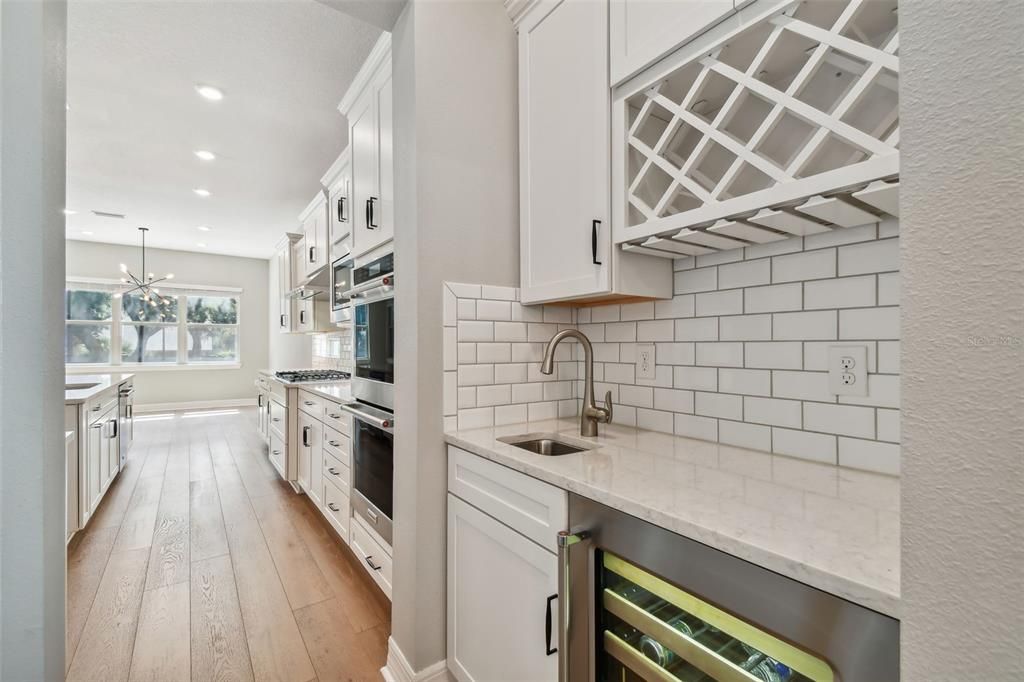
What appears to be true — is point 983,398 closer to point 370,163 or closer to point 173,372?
point 370,163

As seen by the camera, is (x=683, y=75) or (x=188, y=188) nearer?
(x=683, y=75)

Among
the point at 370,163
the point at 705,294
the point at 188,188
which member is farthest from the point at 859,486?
the point at 188,188

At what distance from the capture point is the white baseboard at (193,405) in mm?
7277

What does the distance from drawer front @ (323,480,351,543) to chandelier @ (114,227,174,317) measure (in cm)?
596

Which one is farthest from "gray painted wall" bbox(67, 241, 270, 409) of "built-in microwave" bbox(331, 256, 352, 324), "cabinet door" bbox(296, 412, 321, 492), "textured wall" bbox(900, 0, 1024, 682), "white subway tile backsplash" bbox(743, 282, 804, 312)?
"textured wall" bbox(900, 0, 1024, 682)

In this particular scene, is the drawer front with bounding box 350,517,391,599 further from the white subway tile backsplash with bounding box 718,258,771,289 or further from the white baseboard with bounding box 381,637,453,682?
the white subway tile backsplash with bounding box 718,258,771,289

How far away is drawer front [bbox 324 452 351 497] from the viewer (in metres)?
2.46

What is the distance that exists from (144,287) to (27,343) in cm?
754

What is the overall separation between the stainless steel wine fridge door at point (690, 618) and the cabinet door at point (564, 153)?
0.78 m

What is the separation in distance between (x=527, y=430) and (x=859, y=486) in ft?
3.12

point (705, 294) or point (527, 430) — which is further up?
point (705, 294)

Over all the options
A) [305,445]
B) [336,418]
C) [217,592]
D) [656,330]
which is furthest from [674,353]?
[305,445]

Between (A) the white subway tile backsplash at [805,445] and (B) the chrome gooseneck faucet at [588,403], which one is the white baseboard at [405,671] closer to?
(B) the chrome gooseneck faucet at [588,403]

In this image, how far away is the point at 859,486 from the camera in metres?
0.97
